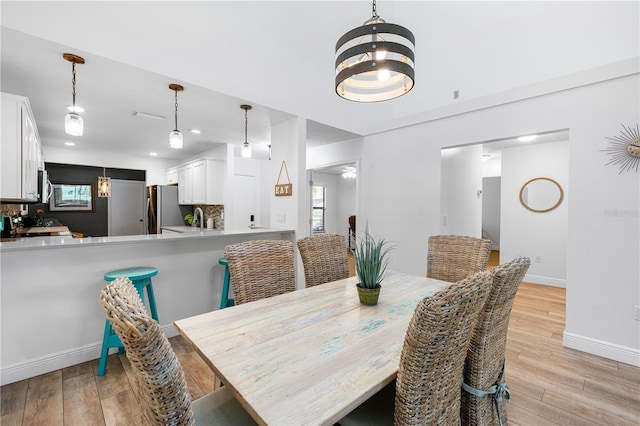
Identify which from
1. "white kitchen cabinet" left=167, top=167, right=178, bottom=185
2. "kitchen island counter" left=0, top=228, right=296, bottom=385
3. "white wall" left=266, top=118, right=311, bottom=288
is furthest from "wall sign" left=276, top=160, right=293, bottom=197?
"white kitchen cabinet" left=167, top=167, right=178, bottom=185

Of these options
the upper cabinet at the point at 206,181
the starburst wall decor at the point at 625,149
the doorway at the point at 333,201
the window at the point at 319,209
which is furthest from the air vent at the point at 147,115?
the window at the point at 319,209

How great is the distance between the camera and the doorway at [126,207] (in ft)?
20.4

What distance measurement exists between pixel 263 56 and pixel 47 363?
10.6 ft

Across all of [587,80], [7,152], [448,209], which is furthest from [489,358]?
[7,152]

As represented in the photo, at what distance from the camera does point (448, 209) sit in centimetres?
407

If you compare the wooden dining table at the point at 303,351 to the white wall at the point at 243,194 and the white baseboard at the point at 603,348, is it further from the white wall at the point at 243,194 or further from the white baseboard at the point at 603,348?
the white wall at the point at 243,194

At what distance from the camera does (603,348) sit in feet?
7.96

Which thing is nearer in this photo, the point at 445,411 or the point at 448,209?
the point at 445,411

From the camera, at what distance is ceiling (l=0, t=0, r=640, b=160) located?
2100 mm

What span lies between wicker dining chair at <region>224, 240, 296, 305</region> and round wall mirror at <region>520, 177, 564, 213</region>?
16.5ft

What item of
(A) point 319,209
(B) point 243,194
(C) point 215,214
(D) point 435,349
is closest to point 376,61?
(D) point 435,349

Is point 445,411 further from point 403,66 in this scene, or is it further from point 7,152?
point 7,152

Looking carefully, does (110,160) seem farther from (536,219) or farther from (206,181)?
(536,219)

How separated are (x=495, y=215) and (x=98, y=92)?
914cm
